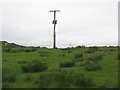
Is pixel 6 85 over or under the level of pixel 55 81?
under

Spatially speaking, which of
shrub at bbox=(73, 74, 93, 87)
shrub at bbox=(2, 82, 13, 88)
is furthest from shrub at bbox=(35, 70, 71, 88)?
shrub at bbox=(2, 82, 13, 88)

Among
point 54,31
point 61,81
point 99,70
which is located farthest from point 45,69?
point 54,31

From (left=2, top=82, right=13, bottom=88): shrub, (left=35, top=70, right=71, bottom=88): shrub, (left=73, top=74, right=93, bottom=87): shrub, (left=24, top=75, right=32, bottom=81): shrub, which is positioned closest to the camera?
(left=35, top=70, right=71, bottom=88): shrub

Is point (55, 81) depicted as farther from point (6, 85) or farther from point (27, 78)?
point (6, 85)

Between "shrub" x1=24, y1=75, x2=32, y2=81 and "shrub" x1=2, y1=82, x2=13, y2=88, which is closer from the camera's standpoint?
"shrub" x1=2, y1=82, x2=13, y2=88

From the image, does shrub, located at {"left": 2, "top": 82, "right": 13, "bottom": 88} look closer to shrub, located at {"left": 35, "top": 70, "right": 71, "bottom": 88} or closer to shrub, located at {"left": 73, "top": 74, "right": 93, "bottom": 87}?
shrub, located at {"left": 35, "top": 70, "right": 71, "bottom": 88}

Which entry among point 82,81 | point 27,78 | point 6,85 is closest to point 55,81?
point 82,81

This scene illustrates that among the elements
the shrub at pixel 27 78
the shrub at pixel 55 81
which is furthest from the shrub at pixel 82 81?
the shrub at pixel 27 78

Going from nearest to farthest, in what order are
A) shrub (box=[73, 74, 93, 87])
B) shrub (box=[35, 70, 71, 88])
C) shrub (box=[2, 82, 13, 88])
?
shrub (box=[35, 70, 71, 88]), shrub (box=[2, 82, 13, 88]), shrub (box=[73, 74, 93, 87])

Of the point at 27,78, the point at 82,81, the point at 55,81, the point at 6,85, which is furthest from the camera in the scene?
the point at 27,78

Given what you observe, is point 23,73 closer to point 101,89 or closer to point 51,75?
point 51,75

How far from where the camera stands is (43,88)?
10664 mm

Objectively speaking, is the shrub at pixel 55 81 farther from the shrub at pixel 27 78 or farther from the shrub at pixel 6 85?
the shrub at pixel 6 85

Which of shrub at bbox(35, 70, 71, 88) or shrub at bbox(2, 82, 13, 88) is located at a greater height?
shrub at bbox(35, 70, 71, 88)
